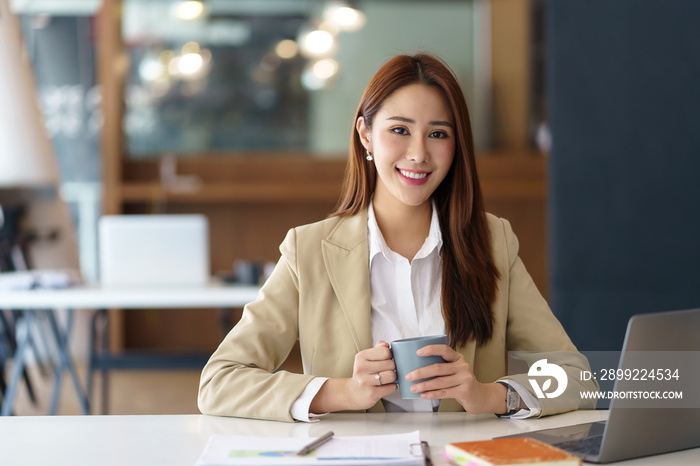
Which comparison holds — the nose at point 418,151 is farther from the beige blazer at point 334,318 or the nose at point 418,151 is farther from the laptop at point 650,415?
the laptop at point 650,415

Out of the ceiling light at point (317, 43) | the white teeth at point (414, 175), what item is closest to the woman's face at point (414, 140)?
the white teeth at point (414, 175)

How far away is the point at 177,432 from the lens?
1.27 metres

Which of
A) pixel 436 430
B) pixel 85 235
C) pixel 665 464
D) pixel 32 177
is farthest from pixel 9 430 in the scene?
pixel 85 235

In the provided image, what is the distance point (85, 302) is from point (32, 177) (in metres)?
2.27

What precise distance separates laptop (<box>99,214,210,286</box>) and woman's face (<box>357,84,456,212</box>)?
209 centimetres

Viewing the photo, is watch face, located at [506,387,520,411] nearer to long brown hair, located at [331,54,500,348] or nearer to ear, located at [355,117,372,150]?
long brown hair, located at [331,54,500,348]

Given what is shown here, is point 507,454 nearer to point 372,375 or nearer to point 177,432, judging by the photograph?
point 372,375

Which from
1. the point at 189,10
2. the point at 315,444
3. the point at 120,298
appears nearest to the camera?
the point at 315,444

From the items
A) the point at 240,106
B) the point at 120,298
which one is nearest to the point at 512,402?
the point at 120,298

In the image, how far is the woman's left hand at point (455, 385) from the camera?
1.20m

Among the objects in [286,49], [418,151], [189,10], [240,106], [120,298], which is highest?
[189,10]

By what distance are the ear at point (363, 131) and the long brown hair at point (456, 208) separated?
0.6 inches

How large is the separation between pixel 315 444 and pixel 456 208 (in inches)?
27.6

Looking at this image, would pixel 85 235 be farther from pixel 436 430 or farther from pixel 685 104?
pixel 436 430
